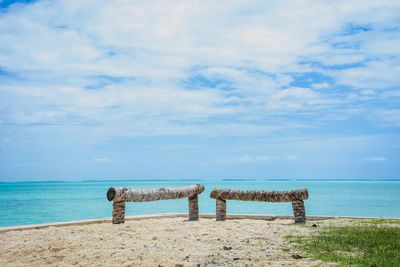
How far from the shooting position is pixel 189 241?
872 centimetres

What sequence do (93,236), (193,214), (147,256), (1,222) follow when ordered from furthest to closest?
(1,222) → (193,214) → (93,236) → (147,256)

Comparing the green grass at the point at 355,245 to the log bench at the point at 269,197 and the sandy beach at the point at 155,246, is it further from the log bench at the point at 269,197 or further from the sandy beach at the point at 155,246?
the log bench at the point at 269,197

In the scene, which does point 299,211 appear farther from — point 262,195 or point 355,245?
point 355,245

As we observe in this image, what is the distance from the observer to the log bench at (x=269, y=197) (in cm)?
1198

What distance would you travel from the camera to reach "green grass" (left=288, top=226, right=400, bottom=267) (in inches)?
261

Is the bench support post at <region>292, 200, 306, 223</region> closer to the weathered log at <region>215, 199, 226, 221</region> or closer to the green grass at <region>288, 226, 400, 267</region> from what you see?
the green grass at <region>288, 226, 400, 267</region>

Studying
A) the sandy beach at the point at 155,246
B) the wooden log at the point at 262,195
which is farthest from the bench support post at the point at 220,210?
the sandy beach at the point at 155,246

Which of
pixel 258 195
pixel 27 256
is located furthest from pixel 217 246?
pixel 258 195

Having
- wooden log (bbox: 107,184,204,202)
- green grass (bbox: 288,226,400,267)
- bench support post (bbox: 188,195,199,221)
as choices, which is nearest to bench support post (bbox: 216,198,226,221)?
bench support post (bbox: 188,195,199,221)

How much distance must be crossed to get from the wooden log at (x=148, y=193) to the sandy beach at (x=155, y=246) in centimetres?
86

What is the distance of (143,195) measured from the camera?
11.9 meters

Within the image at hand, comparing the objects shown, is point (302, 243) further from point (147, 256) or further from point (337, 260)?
point (147, 256)

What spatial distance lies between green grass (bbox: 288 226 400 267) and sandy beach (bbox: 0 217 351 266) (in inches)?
13.0

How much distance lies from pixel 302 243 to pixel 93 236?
13.6ft
